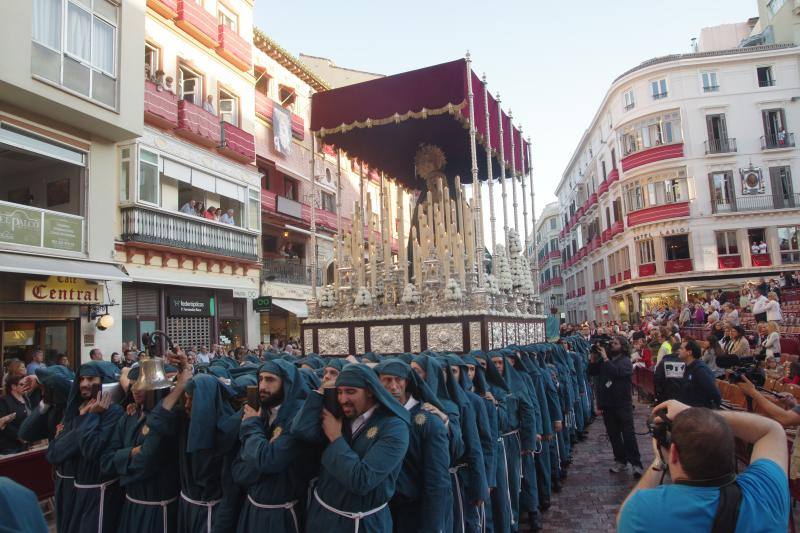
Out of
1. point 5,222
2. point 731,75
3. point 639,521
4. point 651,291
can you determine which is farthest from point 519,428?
point 731,75

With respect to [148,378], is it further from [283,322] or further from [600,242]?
[600,242]

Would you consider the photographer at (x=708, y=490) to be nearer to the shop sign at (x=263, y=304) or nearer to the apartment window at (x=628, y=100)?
the shop sign at (x=263, y=304)

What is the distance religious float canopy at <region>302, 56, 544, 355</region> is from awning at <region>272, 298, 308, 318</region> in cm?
994

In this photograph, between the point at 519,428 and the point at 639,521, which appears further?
the point at 519,428

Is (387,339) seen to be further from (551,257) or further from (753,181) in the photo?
(551,257)

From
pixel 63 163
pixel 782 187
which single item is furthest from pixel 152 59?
pixel 782 187

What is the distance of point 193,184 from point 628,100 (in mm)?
25141

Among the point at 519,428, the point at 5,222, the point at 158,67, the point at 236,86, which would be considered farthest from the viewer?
the point at 236,86

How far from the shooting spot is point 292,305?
2116 cm

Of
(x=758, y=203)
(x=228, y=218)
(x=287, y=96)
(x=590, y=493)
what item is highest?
(x=287, y=96)

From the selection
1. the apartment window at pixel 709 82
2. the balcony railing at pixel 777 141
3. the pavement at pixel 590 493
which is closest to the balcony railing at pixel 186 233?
the pavement at pixel 590 493

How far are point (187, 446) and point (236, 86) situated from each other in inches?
679

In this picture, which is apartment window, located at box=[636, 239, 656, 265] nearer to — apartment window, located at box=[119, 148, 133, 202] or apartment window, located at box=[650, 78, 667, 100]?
apartment window, located at box=[650, 78, 667, 100]

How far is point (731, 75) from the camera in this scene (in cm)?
2930
